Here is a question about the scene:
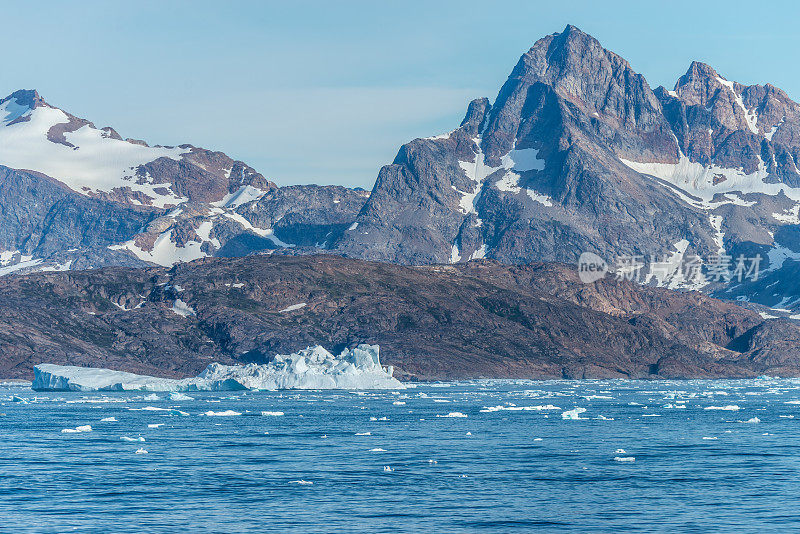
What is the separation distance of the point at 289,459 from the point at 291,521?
3223 centimetres

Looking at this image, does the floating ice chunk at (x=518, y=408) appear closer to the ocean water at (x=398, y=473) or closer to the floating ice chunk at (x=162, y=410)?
the ocean water at (x=398, y=473)

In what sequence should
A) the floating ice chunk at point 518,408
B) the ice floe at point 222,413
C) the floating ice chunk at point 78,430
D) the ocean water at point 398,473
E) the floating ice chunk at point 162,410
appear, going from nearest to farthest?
the ocean water at point 398,473 < the floating ice chunk at point 78,430 < the ice floe at point 222,413 < the floating ice chunk at point 162,410 < the floating ice chunk at point 518,408

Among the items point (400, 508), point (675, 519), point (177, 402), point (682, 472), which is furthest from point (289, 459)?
point (177, 402)

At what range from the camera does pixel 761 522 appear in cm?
6962

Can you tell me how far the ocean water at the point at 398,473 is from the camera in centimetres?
7050

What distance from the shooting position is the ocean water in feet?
231

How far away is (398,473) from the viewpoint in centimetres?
9138

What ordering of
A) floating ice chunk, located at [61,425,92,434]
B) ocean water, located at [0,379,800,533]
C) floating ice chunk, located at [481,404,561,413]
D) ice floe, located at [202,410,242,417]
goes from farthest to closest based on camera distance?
1. floating ice chunk, located at [481,404,561,413]
2. ice floe, located at [202,410,242,417]
3. floating ice chunk, located at [61,425,92,434]
4. ocean water, located at [0,379,800,533]

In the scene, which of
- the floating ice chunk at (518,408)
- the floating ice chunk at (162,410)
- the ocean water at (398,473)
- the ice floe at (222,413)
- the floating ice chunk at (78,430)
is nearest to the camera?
the ocean water at (398,473)

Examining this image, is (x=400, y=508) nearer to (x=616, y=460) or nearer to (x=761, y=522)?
(x=761, y=522)

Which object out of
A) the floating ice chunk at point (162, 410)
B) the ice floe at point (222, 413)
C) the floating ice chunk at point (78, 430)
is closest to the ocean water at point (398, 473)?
the ice floe at point (222, 413)

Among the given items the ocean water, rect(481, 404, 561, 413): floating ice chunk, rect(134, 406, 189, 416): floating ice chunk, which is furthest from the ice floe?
rect(481, 404, 561, 413): floating ice chunk

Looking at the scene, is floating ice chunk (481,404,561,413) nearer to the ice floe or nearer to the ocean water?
the ocean water

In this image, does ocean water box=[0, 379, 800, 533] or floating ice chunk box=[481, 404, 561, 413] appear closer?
ocean water box=[0, 379, 800, 533]
